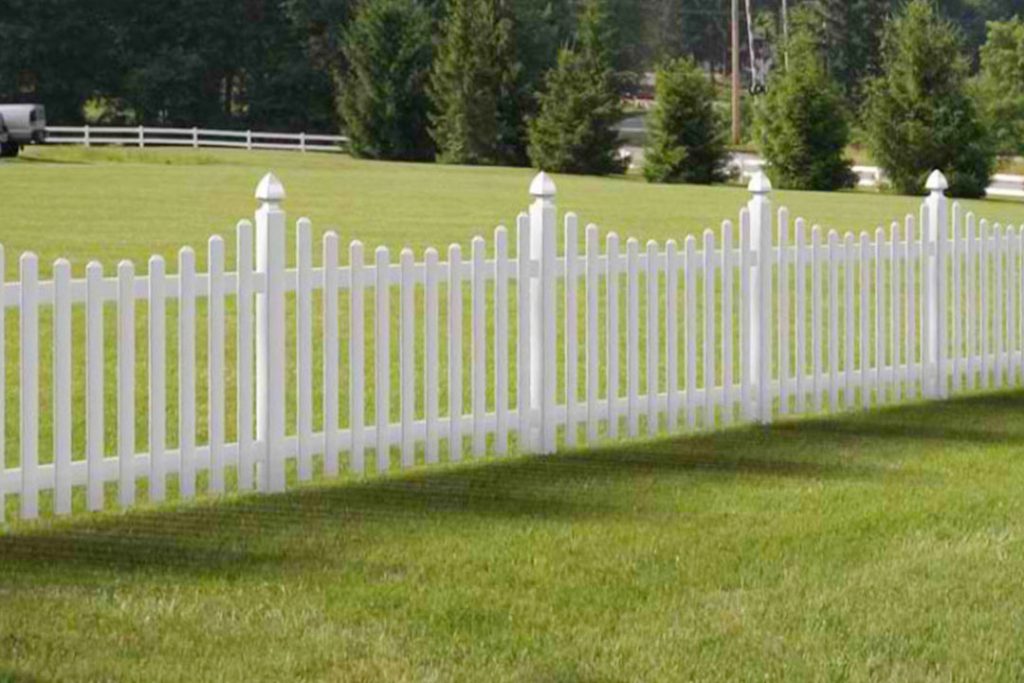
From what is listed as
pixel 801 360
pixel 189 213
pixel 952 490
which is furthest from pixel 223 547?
pixel 189 213

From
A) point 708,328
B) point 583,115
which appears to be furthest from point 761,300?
point 583,115

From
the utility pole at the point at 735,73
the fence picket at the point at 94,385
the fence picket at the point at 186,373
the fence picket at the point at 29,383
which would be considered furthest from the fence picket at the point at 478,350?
the utility pole at the point at 735,73

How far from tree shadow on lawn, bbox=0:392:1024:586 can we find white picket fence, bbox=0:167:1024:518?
0.13m

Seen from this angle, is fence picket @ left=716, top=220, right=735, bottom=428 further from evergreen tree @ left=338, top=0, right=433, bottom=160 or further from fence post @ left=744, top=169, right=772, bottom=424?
evergreen tree @ left=338, top=0, right=433, bottom=160

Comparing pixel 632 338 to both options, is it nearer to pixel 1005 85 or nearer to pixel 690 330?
pixel 690 330

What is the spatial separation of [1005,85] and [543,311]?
68.8 m

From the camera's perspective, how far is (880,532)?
8.53 meters

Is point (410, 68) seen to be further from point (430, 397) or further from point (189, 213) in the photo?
point (430, 397)

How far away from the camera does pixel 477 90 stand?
209 feet

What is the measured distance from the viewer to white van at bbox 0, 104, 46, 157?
55.9 metres

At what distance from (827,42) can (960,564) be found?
100832 millimetres

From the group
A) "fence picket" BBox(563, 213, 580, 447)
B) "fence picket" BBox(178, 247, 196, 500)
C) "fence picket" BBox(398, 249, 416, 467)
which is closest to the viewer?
"fence picket" BBox(178, 247, 196, 500)

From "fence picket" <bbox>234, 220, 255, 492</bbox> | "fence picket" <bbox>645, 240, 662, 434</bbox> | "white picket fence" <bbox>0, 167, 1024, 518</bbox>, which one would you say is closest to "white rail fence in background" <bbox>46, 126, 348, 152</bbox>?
"white picket fence" <bbox>0, 167, 1024, 518</bbox>

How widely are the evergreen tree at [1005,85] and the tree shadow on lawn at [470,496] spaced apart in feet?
200
